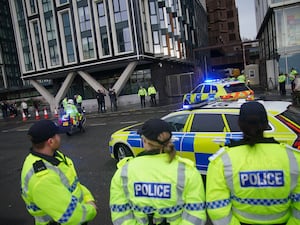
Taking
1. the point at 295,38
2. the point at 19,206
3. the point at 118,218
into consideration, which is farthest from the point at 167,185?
the point at 295,38

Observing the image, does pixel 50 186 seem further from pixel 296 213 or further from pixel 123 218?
pixel 296 213

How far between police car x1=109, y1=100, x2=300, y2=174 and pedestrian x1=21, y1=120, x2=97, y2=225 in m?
3.08

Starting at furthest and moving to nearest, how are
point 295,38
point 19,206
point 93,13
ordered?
point 93,13 → point 295,38 → point 19,206

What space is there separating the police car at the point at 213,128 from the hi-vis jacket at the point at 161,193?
122 inches

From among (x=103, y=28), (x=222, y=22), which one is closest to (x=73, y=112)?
(x=103, y=28)

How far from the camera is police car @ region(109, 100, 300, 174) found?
4.70 meters

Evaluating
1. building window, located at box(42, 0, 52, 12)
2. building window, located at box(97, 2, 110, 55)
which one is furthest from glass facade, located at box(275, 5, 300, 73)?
building window, located at box(42, 0, 52, 12)

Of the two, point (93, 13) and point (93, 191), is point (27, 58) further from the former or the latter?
point (93, 191)

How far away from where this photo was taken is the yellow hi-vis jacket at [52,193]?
209cm

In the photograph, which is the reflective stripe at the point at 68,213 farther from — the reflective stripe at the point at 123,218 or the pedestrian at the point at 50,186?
the reflective stripe at the point at 123,218

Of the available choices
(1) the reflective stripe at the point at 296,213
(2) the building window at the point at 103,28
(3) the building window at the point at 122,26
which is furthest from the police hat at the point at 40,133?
(2) the building window at the point at 103,28

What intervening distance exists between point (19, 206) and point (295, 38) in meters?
23.6

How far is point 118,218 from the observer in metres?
2.03

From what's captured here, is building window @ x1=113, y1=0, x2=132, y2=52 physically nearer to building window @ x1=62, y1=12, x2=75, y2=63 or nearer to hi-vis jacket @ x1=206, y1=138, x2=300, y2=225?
building window @ x1=62, y1=12, x2=75, y2=63
